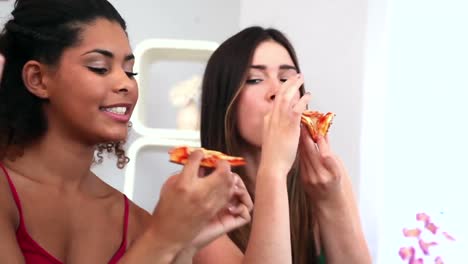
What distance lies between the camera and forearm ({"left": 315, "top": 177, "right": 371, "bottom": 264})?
99cm

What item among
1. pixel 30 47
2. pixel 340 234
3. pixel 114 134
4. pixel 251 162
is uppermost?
pixel 30 47

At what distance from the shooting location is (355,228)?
101cm

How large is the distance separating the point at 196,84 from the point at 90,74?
60 cm

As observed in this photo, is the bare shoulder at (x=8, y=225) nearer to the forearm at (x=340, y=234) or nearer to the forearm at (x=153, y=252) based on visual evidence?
the forearm at (x=153, y=252)

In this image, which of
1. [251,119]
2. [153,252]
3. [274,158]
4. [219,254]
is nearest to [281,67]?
[251,119]

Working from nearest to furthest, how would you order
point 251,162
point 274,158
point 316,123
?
point 274,158 → point 316,123 → point 251,162

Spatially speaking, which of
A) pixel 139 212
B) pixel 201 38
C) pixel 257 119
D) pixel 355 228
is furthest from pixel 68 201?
pixel 201 38

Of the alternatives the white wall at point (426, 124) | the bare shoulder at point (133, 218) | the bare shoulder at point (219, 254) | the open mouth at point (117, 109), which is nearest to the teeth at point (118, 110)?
the open mouth at point (117, 109)

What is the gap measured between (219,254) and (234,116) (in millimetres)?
266

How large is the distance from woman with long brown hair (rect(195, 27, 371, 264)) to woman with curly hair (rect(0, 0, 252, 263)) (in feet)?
0.33

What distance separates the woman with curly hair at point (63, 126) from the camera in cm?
74

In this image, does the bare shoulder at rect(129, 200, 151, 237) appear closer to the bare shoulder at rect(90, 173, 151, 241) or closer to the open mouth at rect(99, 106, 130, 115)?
the bare shoulder at rect(90, 173, 151, 241)

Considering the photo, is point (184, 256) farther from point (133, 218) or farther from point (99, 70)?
point (99, 70)

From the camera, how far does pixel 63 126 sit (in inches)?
30.3
